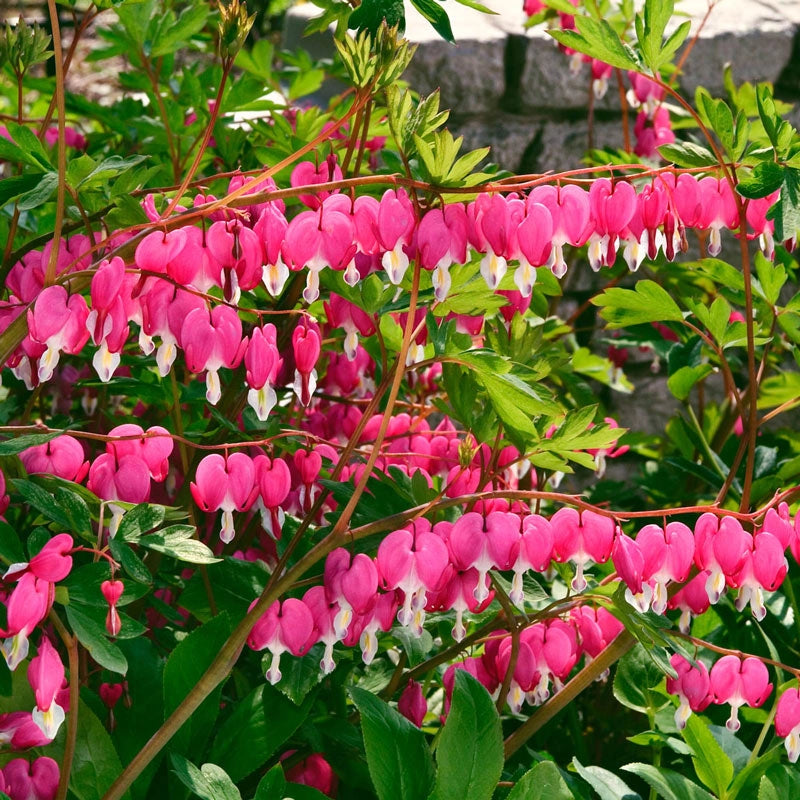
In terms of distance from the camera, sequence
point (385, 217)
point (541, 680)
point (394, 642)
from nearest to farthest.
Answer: point (385, 217) → point (541, 680) → point (394, 642)

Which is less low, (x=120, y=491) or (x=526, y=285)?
(x=526, y=285)

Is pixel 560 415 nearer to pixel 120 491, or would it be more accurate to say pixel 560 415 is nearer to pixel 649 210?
pixel 649 210

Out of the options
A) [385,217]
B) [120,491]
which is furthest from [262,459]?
[385,217]

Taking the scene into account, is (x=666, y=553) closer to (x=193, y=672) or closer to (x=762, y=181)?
(x=762, y=181)

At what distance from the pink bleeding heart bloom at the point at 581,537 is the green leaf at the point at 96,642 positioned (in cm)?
44

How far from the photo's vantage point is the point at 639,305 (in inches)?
50.5

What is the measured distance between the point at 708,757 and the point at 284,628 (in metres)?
0.51

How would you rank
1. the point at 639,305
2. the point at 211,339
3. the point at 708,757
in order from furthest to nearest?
the point at 639,305 < the point at 708,757 < the point at 211,339

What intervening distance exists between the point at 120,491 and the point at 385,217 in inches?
15.1

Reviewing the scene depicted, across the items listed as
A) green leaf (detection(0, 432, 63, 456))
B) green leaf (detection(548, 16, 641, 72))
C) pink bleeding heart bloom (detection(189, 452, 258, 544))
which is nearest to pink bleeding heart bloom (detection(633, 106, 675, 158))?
green leaf (detection(548, 16, 641, 72))

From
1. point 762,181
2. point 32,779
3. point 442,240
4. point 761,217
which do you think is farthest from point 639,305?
point 32,779

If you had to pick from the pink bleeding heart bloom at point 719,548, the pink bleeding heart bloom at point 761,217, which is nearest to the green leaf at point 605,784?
the pink bleeding heart bloom at point 719,548

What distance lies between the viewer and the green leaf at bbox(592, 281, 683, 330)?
49.9 inches

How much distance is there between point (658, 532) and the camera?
3.47 feet
